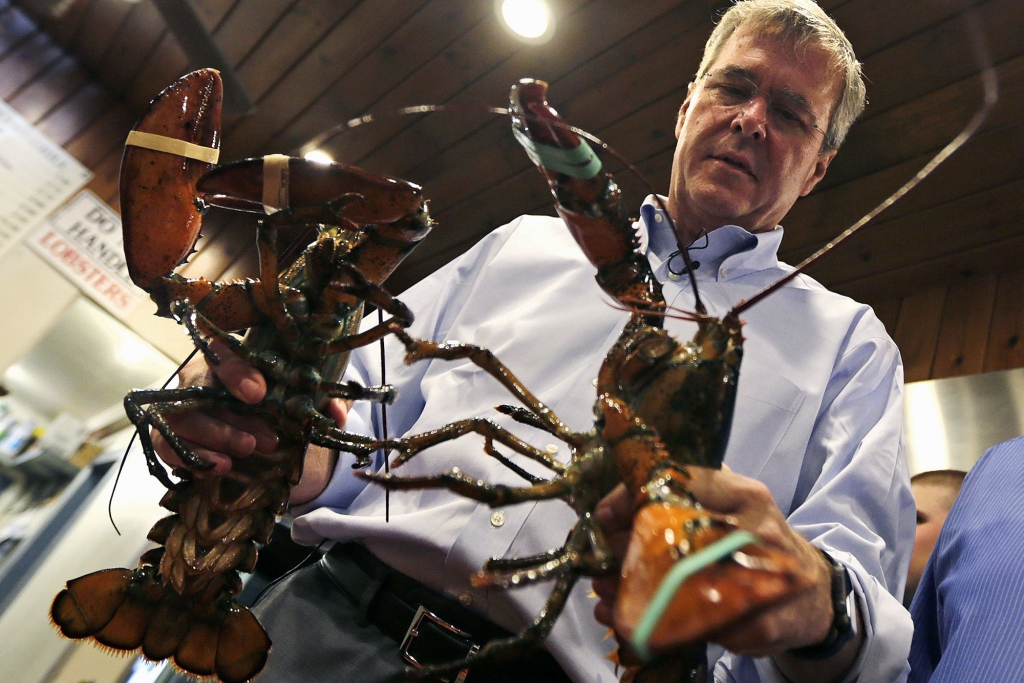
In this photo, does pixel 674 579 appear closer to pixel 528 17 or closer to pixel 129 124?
pixel 528 17

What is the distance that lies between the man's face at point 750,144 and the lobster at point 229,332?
87 cm

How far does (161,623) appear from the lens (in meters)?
1.31

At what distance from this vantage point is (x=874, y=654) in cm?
107

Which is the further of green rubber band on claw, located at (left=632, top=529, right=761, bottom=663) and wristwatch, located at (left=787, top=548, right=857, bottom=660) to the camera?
wristwatch, located at (left=787, top=548, right=857, bottom=660)

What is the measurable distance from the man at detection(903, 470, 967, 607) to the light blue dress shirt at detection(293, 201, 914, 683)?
1.02 meters

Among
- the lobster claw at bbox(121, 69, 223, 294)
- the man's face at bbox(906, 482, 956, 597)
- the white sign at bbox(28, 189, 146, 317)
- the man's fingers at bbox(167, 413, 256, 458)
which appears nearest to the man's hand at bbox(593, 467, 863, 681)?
the man's fingers at bbox(167, 413, 256, 458)

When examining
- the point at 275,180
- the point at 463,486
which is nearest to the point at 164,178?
Answer: the point at 275,180

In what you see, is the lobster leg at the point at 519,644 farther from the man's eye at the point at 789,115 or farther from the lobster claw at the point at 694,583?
the man's eye at the point at 789,115

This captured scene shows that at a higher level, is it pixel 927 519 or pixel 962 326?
pixel 962 326

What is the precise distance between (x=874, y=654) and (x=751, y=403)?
561mm

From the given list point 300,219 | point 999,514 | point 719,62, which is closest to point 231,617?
point 300,219

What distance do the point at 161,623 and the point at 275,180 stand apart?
93 centimetres

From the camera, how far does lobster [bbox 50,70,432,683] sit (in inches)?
42.5

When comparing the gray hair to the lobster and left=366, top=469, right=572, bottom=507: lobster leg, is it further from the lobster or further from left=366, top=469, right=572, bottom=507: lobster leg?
left=366, top=469, right=572, bottom=507: lobster leg
